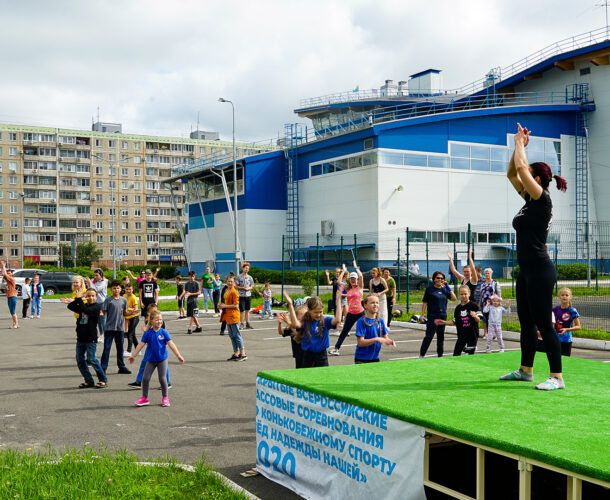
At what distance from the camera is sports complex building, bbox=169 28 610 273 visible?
1647 inches

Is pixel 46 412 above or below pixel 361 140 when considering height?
below

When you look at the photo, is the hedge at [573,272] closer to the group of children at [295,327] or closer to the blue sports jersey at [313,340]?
the group of children at [295,327]

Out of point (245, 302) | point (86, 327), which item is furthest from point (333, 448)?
point (245, 302)

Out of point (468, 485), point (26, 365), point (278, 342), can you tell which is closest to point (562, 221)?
point (278, 342)

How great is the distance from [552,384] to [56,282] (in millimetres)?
39293

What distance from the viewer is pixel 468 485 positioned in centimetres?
553

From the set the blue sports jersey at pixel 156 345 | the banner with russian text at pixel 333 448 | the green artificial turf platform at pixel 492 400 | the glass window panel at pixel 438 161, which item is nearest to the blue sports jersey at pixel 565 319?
the green artificial turf platform at pixel 492 400

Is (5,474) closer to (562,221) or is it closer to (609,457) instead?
(609,457)

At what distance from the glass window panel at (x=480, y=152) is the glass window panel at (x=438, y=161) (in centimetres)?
208

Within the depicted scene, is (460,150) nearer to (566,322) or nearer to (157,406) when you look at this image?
(566,322)

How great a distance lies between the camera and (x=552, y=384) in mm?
5398

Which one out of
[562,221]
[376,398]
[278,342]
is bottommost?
[278,342]

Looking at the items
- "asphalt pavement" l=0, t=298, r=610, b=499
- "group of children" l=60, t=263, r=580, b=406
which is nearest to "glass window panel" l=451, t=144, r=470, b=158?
"asphalt pavement" l=0, t=298, r=610, b=499

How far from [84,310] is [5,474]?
4.62 metres
